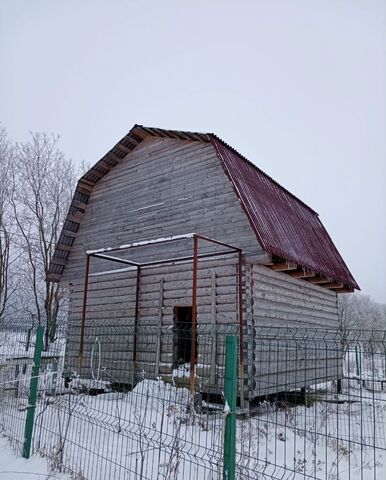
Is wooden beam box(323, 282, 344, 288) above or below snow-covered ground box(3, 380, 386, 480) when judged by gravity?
above

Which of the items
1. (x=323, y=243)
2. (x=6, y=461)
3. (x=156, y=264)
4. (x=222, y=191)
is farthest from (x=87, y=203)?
(x=6, y=461)

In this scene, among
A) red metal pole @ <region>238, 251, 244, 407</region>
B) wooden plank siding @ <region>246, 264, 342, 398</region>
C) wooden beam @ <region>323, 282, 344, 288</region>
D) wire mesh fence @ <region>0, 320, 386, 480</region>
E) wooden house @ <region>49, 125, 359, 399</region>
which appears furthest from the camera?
wooden beam @ <region>323, 282, 344, 288</region>

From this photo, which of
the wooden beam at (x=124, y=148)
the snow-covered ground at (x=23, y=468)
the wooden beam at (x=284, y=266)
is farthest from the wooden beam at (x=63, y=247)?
the snow-covered ground at (x=23, y=468)

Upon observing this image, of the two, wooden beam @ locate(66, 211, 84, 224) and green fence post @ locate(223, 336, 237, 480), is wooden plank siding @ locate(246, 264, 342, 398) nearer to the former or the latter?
green fence post @ locate(223, 336, 237, 480)

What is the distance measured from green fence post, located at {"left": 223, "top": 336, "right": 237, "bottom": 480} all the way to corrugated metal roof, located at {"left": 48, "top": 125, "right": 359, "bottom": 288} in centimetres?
→ 637

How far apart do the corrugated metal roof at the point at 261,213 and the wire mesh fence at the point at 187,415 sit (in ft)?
9.00

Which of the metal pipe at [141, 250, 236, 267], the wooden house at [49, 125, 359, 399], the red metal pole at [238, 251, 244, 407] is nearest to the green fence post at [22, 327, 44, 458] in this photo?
the wooden house at [49, 125, 359, 399]

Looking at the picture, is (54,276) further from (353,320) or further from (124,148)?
(353,320)

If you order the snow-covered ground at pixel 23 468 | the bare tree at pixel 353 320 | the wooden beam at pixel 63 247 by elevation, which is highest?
the wooden beam at pixel 63 247

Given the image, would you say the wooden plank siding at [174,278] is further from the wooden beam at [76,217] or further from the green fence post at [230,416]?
the green fence post at [230,416]

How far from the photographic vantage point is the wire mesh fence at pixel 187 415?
4.86 metres

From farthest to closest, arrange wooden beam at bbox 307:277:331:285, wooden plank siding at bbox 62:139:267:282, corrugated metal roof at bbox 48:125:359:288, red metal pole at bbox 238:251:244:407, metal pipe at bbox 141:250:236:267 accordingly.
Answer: wooden beam at bbox 307:277:331:285
wooden plank siding at bbox 62:139:267:282
corrugated metal roof at bbox 48:125:359:288
metal pipe at bbox 141:250:236:267
red metal pole at bbox 238:251:244:407

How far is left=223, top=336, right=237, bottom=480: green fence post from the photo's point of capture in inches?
147

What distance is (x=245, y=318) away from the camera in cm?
1031
